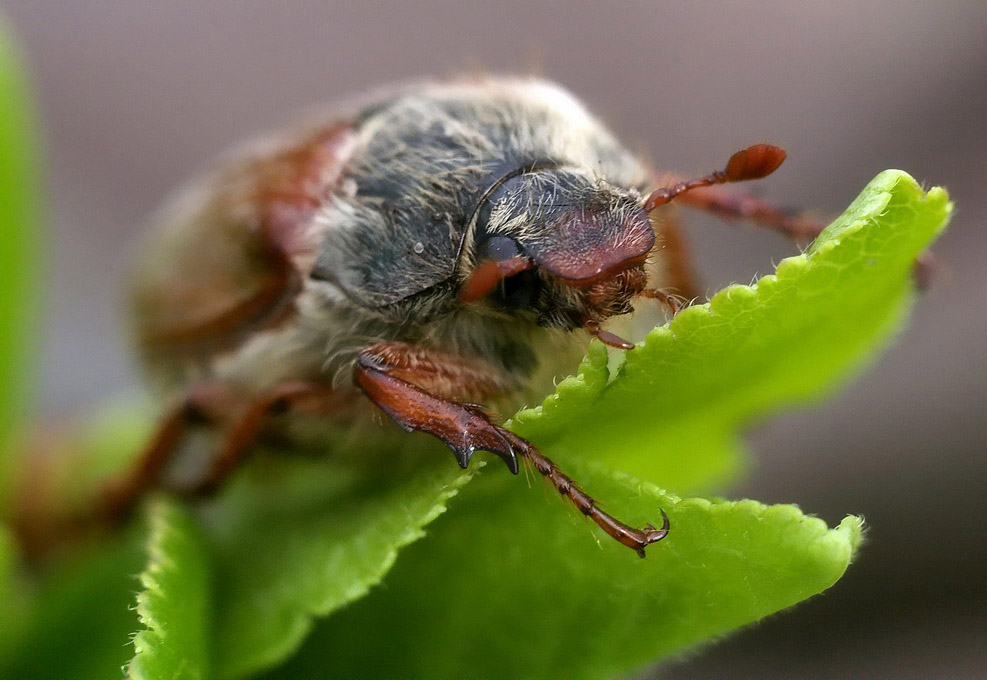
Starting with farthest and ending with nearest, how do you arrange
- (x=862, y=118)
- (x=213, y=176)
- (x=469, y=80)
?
(x=862, y=118) < (x=213, y=176) < (x=469, y=80)

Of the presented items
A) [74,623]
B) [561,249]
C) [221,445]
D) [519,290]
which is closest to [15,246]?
[221,445]

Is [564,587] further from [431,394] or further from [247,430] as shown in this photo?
[247,430]

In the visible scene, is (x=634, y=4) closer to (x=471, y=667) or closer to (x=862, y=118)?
(x=862, y=118)

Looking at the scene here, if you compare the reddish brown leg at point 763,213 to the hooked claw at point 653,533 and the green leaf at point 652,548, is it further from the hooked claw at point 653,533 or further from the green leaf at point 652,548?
the hooked claw at point 653,533

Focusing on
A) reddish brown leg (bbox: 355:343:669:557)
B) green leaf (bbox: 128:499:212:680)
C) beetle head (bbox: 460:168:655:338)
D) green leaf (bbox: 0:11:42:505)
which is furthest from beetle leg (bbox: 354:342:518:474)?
green leaf (bbox: 0:11:42:505)

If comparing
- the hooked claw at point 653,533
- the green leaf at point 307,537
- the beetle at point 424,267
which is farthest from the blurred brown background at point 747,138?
the hooked claw at point 653,533

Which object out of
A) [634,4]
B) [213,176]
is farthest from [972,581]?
[634,4]
